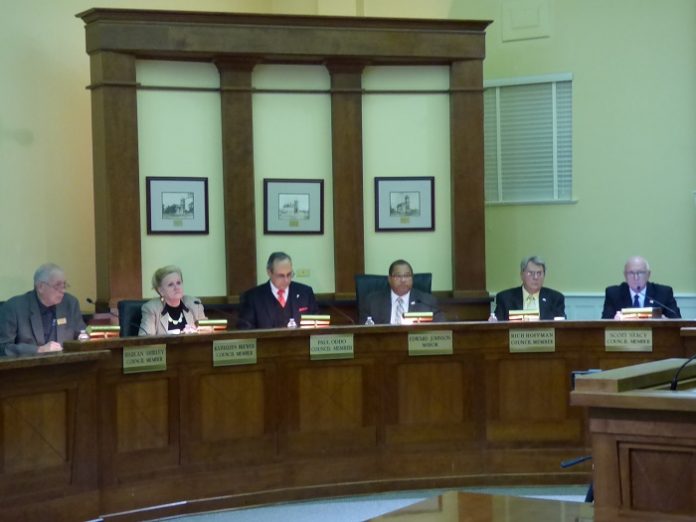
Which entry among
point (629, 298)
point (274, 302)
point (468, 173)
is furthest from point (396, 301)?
point (629, 298)

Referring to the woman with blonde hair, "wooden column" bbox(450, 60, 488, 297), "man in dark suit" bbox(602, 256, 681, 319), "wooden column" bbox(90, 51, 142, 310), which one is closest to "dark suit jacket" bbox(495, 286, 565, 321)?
"man in dark suit" bbox(602, 256, 681, 319)

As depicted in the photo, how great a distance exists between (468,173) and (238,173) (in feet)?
5.49

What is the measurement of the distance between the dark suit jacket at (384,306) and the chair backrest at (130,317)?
56.7 inches

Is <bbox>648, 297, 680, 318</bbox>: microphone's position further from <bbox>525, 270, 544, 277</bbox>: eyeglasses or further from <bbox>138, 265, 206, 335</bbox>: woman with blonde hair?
<bbox>138, 265, 206, 335</bbox>: woman with blonde hair

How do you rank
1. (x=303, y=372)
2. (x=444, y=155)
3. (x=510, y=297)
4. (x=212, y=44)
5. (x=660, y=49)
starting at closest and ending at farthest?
1. (x=303, y=372)
2. (x=510, y=297)
3. (x=212, y=44)
4. (x=444, y=155)
5. (x=660, y=49)

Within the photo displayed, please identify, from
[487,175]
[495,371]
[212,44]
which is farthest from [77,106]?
[495,371]

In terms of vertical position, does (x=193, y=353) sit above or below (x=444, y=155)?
below

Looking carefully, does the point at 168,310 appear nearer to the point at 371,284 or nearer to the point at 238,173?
the point at 371,284

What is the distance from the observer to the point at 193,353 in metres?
5.59

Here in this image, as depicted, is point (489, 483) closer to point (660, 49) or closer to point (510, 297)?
point (510, 297)

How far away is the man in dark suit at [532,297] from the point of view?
7.12 metres

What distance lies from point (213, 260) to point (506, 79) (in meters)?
3.11

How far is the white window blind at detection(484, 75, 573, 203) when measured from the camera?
917 centimetres

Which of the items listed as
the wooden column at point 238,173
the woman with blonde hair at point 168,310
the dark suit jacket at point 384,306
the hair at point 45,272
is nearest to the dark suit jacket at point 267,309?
the dark suit jacket at point 384,306
